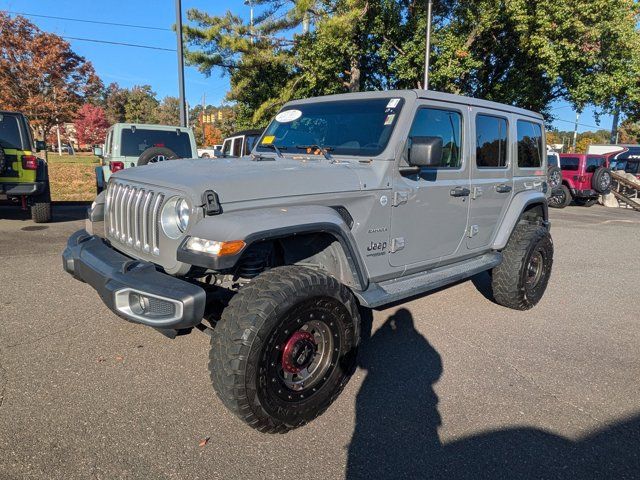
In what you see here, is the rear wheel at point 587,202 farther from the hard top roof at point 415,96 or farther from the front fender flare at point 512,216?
the hard top roof at point 415,96

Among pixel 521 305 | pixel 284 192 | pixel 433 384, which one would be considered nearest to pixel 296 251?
pixel 284 192

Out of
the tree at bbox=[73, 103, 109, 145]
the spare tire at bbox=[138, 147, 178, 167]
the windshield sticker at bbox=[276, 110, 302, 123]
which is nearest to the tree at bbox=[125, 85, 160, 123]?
the tree at bbox=[73, 103, 109, 145]

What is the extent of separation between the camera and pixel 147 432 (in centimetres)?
254

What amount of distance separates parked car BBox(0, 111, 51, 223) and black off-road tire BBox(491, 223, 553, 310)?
→ 24.9ft

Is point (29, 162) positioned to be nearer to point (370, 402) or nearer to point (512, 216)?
point (370, 402)

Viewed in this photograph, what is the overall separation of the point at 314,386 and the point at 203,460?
0.74 meters

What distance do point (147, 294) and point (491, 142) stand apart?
11.2ft

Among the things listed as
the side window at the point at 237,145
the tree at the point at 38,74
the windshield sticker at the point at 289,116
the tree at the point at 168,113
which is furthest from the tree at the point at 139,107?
the windshield sticker at the point at 289,116

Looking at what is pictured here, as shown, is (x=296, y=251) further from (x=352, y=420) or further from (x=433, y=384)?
(x=433, y=384)

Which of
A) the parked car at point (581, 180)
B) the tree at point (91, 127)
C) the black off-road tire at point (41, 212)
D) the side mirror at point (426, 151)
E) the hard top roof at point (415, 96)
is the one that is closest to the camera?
the side mirror at point (426, 151)

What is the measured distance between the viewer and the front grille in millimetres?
2715

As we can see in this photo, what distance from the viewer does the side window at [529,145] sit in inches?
187

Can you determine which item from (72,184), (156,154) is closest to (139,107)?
(72,184)

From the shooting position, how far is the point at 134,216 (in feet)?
9.52
